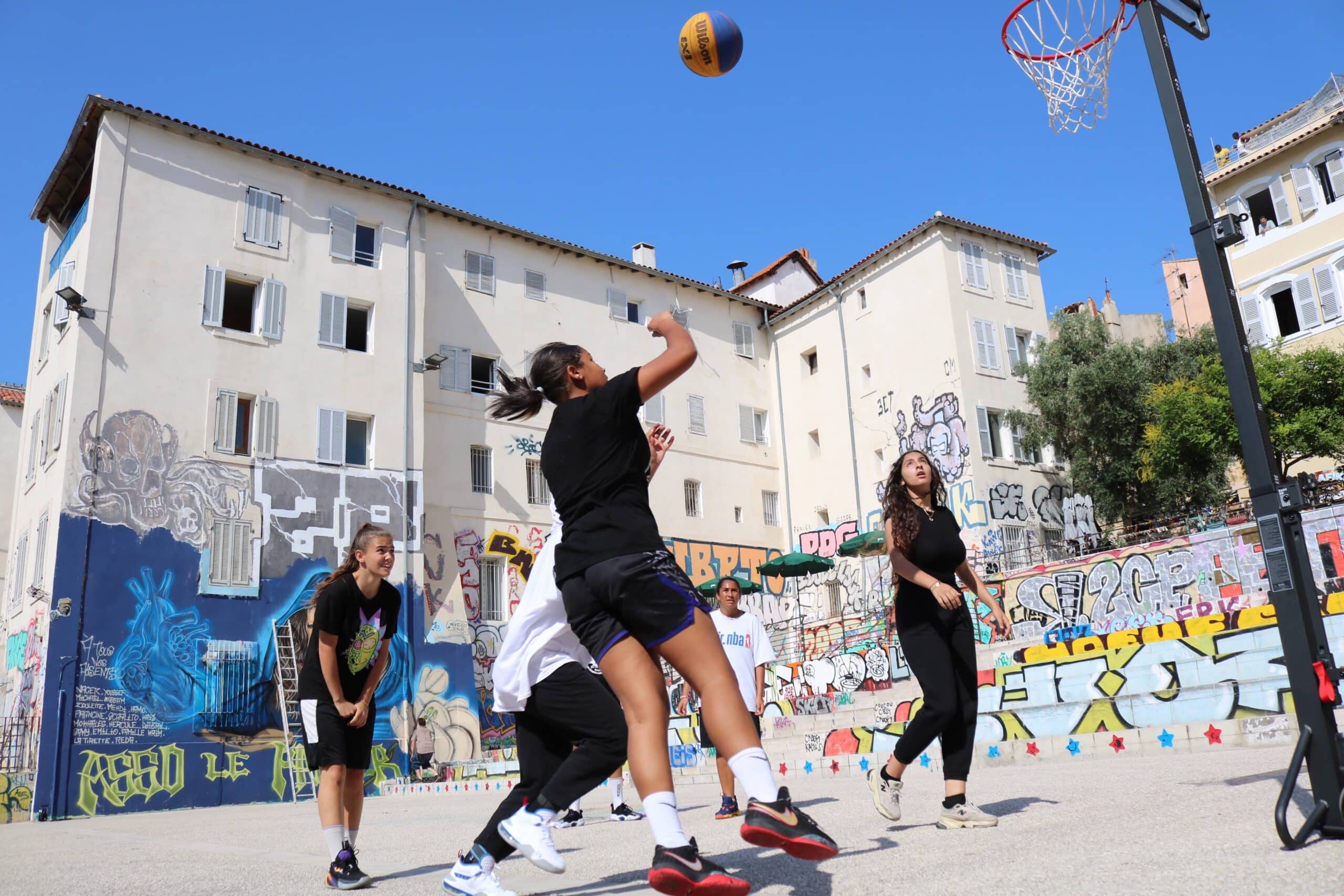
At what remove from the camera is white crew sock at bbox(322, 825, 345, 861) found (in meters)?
5.07

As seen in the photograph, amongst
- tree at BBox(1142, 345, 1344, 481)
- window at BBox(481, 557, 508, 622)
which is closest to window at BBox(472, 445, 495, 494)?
window at BBox(481, 557, 508, 622)

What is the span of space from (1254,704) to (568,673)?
907 cm

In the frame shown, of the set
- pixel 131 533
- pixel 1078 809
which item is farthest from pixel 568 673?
pixel 131 533

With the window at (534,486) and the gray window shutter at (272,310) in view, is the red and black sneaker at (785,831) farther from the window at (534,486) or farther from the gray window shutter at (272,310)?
the window at (534,486)

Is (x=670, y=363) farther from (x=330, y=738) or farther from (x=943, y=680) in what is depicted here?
(x=330, y=738)

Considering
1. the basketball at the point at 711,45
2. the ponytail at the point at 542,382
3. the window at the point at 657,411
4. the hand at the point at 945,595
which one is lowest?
the hand at the point at 945,595

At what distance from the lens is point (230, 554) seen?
23.8 meters

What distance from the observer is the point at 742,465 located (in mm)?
35438

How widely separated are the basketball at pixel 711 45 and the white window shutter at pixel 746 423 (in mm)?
22694

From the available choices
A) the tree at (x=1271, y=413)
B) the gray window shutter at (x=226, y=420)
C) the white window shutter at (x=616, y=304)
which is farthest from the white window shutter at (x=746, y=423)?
the gray window shutter at (x=226, y=420)

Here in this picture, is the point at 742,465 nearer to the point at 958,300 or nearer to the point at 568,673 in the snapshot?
the point at 958,300

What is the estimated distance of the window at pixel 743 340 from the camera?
37.2 m

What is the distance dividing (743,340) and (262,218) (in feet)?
56.8

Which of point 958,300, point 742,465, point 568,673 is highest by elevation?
point 958,300
